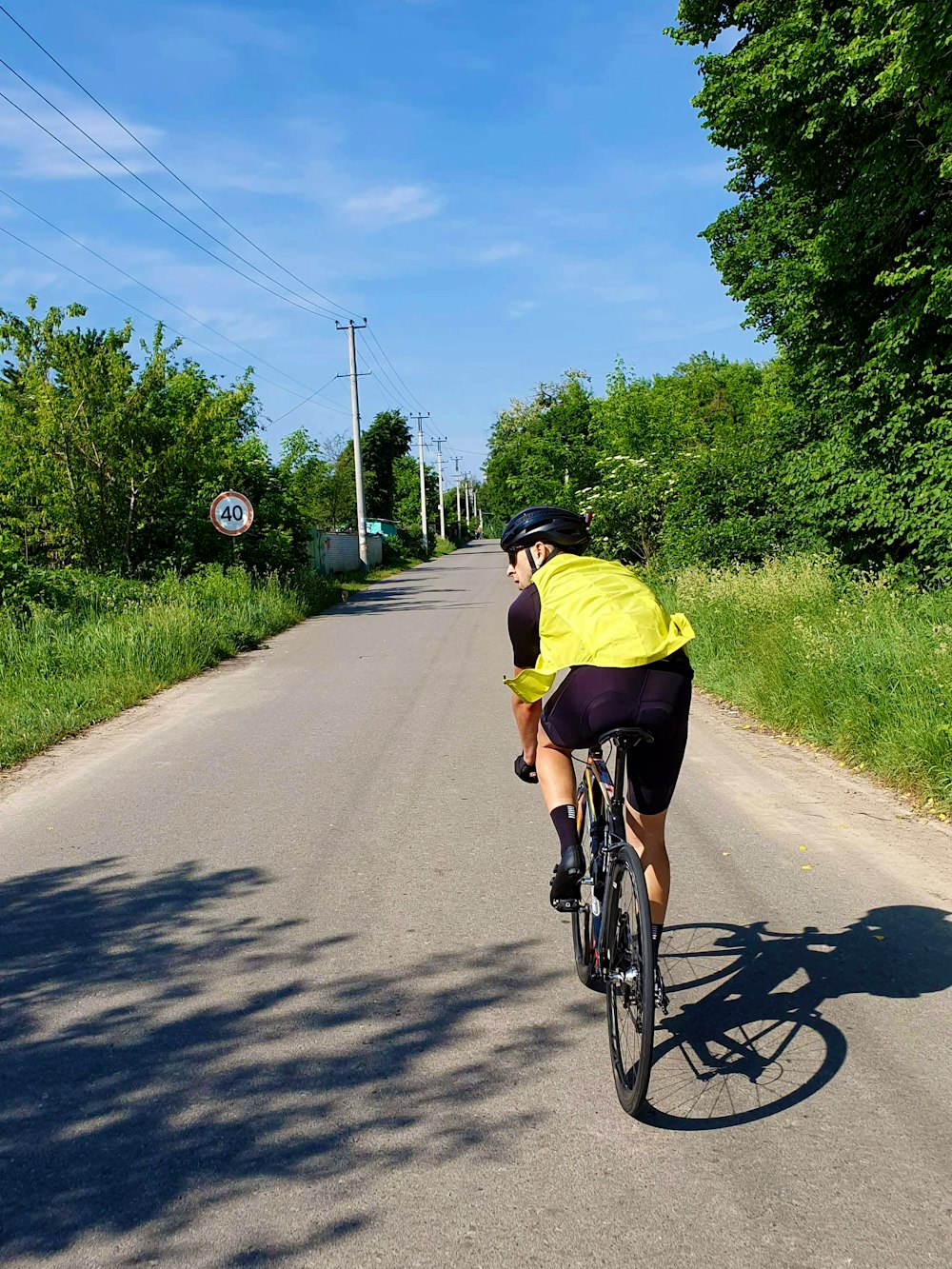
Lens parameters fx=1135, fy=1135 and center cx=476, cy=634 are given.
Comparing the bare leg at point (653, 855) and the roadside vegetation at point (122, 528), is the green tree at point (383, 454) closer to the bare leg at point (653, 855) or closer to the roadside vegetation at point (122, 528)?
the roadside vegetation at point (122, 528)

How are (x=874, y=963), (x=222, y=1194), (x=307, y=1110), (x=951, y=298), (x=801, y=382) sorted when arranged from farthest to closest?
(x=801, y=382) < (x=951, y=298) < (x=874, y=963) < (x=307, y=1110) < (x=222, y=1194)

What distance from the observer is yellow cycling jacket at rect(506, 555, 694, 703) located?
11.3 ft

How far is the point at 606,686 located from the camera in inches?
136

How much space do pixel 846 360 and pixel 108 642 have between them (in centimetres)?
1021

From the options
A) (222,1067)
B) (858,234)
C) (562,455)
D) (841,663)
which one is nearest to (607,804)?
(222,1067)

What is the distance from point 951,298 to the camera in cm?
1216

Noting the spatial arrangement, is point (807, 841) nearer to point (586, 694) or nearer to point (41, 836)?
Result: point (586, 694)

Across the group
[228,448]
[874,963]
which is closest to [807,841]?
[874,963]

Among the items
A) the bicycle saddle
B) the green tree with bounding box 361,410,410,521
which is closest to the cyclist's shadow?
the bicycle saddle

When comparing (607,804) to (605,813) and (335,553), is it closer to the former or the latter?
(605,813)

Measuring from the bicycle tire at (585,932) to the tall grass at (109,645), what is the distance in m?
6.15

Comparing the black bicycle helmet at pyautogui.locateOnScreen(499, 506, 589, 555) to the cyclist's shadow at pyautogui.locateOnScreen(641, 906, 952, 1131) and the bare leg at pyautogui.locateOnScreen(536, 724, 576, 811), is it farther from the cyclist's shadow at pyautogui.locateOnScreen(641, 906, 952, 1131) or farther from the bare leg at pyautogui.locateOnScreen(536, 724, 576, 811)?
the cyclist's shadow at pyautogui.locateOnScreen(641, 906, 952, 1131)

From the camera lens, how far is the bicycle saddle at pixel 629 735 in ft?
11.1

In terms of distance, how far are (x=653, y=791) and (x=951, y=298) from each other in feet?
34.5
